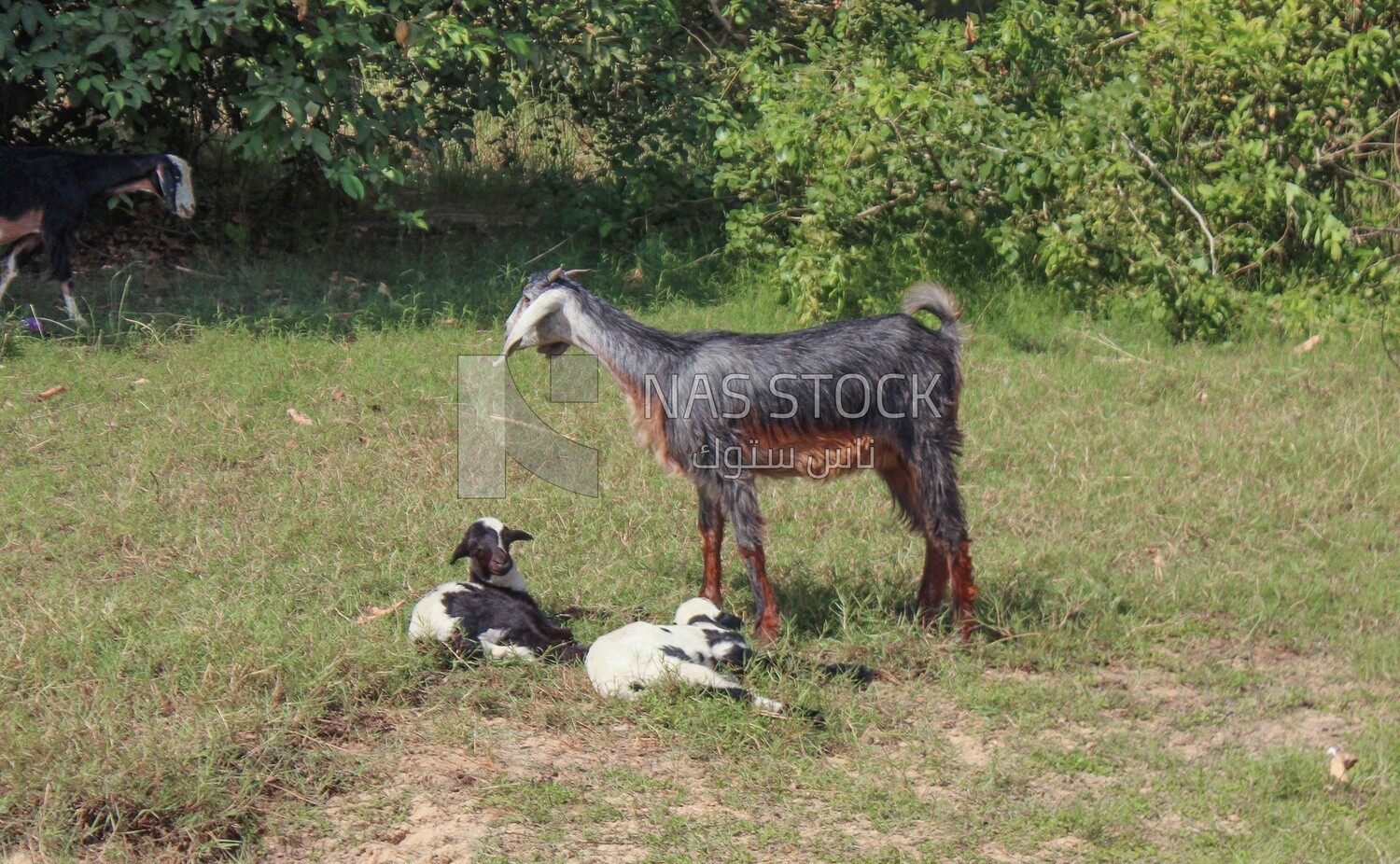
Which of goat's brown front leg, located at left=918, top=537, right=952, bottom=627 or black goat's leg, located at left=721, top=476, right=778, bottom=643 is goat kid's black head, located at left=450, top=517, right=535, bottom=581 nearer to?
black goat's leg, located at left=721, top=476, right=778, bottom=643

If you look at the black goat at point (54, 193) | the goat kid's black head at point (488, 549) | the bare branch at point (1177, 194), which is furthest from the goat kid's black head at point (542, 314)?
the bare branch at point (1177, 194)

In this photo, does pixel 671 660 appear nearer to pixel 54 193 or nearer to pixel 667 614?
pixel 667 614

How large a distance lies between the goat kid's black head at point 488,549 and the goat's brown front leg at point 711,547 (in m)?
0.73

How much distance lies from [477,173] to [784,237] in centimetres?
309

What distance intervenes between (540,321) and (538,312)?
0.16ft

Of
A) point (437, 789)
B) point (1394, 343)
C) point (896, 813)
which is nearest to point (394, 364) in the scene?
point (437, 789)

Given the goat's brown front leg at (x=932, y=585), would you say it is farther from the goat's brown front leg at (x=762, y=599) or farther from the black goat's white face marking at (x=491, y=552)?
the black goat's white face marking at (x=491, y=552)

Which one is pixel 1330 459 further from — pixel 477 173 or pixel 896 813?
pixel 477 173

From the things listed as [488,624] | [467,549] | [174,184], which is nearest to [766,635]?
[488,624]

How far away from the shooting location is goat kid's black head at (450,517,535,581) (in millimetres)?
5109

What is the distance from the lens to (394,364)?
313 inches

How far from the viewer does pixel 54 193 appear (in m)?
8.43

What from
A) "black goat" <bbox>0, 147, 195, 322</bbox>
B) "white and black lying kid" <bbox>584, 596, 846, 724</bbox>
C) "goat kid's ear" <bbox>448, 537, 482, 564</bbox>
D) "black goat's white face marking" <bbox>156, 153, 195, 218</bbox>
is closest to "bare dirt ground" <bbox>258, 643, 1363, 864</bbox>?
"white and black lying kid" <bbox>584, 596, 846, 724</bbox>

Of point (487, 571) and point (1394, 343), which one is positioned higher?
point (1394, 343)
